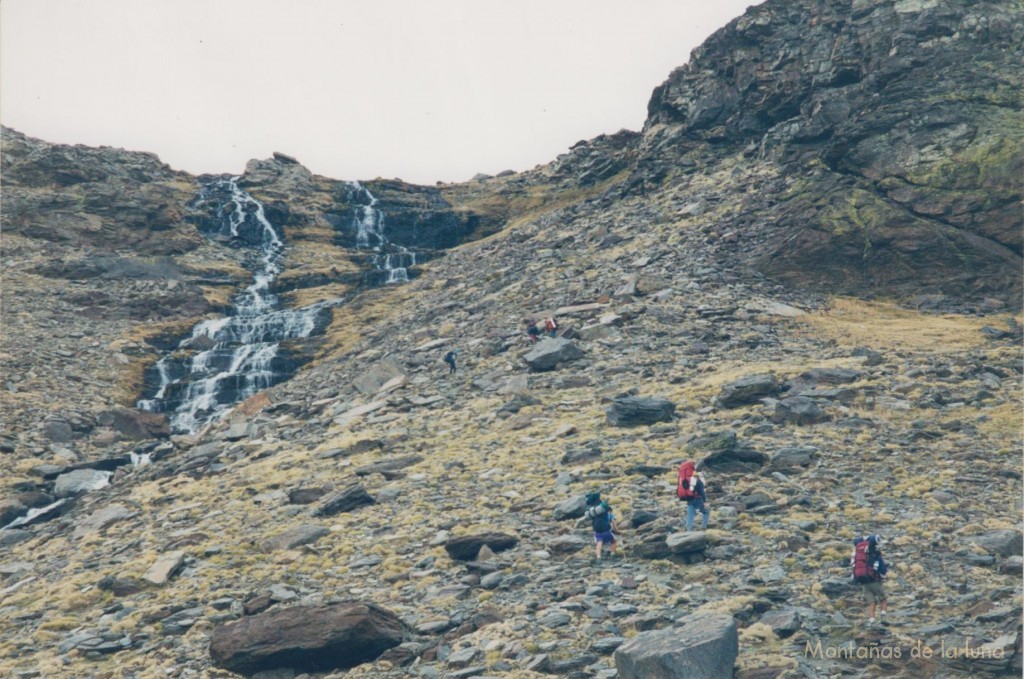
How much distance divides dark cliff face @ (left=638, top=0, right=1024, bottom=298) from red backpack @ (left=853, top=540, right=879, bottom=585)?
2733cm

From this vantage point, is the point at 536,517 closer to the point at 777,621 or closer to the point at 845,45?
the point at 777,621

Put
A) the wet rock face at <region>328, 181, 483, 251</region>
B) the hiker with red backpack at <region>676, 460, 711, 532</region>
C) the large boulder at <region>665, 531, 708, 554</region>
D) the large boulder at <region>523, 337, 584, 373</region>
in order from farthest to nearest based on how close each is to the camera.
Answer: the wet rock face at <region>328, 181, 483, 251</region>
the large boulder at <region>523, 337, 584, 373</region>
the hiker with red backpack at <region>676, 460, 711, 532</region>
the large boulder at <region>665, 531, 708, 554</region>

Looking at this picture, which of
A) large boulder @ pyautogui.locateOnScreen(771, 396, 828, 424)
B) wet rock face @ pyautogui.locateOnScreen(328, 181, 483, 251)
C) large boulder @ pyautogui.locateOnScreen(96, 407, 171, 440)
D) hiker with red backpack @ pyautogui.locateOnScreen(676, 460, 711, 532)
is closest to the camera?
hiker with red backpack @ pyautogui.locateOnScreen(676, 460, 711, 532)

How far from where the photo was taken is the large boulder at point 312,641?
1339cm

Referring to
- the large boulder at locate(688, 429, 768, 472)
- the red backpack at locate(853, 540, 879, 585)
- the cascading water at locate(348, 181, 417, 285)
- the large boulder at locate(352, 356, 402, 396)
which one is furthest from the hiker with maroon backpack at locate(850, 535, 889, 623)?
the cascading water at locate(348, 181, 417, 285)

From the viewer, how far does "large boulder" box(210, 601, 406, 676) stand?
13391 mm

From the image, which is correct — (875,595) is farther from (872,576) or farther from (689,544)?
(689,544)

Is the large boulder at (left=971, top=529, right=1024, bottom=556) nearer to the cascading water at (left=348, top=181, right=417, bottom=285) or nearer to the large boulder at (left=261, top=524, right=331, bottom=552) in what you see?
the large boulder at (left=261, top=524, right=331, bottom=552)

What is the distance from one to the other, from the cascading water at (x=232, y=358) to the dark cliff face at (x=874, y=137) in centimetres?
2871

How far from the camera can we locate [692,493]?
1647cm

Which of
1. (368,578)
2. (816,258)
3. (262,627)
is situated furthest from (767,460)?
(816,258)

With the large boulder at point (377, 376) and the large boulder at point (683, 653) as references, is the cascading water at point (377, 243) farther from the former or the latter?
the large boulder at point (683, 653)

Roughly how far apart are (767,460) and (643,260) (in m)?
24.5

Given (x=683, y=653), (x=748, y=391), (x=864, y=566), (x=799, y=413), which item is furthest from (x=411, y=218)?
(x=683, y=653)
